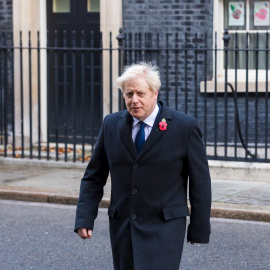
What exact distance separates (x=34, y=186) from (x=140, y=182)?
591 cm

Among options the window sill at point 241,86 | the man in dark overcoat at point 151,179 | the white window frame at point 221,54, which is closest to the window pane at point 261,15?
the white window frame at point 221,54

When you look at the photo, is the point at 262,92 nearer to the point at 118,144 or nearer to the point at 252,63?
the point at 252,63

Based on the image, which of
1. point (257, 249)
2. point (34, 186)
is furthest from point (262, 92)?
point (257, 249)

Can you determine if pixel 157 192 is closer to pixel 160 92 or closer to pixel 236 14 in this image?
pixel 160 92

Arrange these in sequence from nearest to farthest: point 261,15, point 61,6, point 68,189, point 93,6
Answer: point 68,189
point 261,15
point 93,6
point 61,6

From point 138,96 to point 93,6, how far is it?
923 centimetres

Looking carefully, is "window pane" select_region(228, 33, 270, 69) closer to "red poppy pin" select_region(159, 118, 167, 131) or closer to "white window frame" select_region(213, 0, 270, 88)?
"white window frame" select_region(213, 0, 270, 88)

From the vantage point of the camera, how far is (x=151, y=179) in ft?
13.5

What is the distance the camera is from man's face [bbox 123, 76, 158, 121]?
4.02 meters

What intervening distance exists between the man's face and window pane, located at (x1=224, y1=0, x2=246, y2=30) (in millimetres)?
8300

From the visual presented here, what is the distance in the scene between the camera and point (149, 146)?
13.4 ft

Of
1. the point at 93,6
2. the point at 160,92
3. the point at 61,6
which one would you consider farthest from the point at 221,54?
the point at 61,6

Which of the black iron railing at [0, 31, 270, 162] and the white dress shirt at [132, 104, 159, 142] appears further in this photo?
the black iron railing at [0, 31, 270, 162]

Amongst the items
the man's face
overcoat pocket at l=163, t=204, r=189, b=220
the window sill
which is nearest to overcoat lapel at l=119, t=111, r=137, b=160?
the man's face
